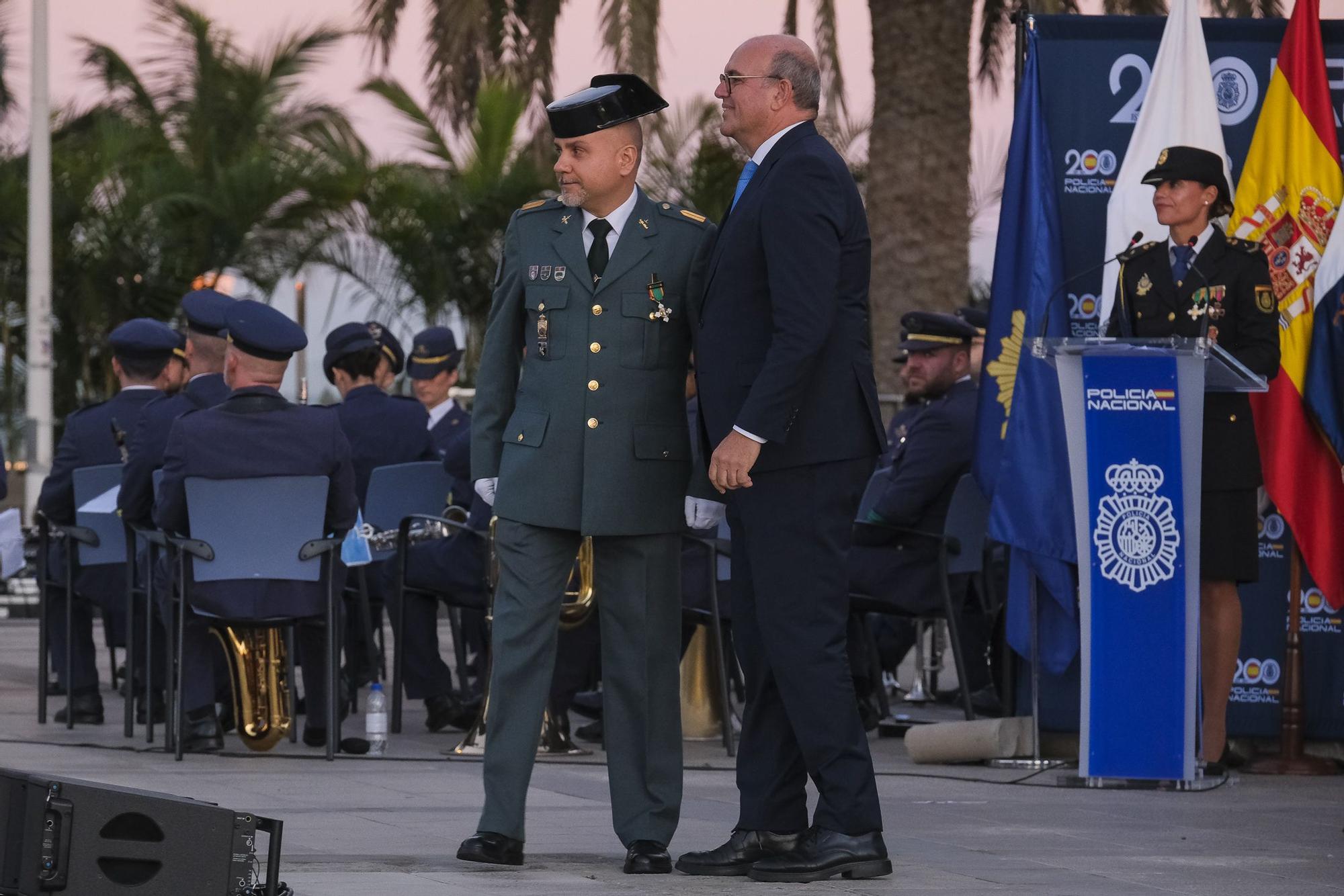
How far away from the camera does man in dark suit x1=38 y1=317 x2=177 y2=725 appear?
9.41 metres

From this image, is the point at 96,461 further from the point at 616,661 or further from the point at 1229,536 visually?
the point at 1229,536

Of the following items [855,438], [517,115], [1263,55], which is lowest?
[855,438]

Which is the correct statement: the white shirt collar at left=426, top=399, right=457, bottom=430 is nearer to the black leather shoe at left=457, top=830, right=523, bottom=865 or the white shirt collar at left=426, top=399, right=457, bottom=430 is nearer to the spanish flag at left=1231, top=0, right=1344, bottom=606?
the spanish flag at left=1231, top=0, right=1344, bottom=606

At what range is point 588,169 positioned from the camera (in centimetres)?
564

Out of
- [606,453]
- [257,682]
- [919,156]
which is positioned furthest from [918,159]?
[606,453]

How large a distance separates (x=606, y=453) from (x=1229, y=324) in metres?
2.73

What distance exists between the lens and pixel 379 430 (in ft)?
33.2

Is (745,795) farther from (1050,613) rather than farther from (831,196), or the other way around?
(1050,613)

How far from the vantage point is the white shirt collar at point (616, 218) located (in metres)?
5.70

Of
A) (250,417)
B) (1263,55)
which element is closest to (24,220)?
(250,417)

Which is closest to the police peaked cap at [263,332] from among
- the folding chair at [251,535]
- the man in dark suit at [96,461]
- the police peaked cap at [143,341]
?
the folding chair at [251,535]

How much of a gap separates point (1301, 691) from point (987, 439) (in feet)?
4.71

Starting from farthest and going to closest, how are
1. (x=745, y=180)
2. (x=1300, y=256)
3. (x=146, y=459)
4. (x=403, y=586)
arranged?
(x=403, y=586) → (x=146, y=459) → (x=1300, y=256) → (x=745, y=180)

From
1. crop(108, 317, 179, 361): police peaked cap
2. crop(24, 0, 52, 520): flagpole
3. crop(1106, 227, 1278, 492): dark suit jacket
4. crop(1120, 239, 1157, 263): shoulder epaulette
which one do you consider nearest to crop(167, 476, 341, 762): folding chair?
crop(108, 317, 179, 361): police peaked cap
